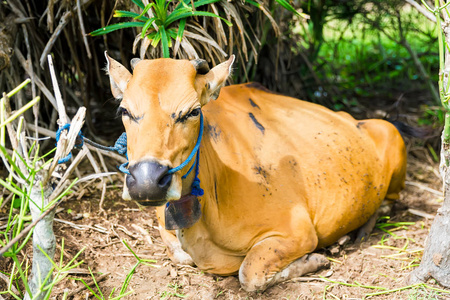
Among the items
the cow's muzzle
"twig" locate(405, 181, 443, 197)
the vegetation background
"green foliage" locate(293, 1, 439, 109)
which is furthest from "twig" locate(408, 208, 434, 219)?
the cow's muzzle

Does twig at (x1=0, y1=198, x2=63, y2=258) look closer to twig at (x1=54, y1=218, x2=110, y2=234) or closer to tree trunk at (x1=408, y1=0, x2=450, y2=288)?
twig at (x1=54, y1=218, x2=110, y2=234)

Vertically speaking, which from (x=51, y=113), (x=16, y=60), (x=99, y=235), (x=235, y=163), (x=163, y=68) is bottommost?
(x=99, y=235)

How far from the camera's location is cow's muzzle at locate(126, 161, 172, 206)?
8.07ft

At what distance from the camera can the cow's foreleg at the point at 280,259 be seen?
3.23m

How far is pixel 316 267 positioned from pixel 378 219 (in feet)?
3.56

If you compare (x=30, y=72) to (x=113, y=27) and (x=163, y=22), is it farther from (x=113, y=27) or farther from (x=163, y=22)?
(x=163, y=22)

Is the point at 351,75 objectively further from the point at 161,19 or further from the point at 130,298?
the point at 130,298

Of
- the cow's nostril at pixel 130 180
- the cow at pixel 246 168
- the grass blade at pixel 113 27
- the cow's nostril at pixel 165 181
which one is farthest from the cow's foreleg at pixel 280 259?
the grass blade at pixel 113 27

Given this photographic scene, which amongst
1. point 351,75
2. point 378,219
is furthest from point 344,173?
point 351,75

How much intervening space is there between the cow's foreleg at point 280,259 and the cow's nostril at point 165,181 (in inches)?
39.7

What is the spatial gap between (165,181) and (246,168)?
3.44ft

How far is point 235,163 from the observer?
347 centimetres

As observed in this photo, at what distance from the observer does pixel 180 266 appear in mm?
3525

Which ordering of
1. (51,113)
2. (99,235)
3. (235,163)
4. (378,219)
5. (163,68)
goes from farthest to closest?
(51,113)
(378,219)
(99,235)
(235,163)
(163,68)
